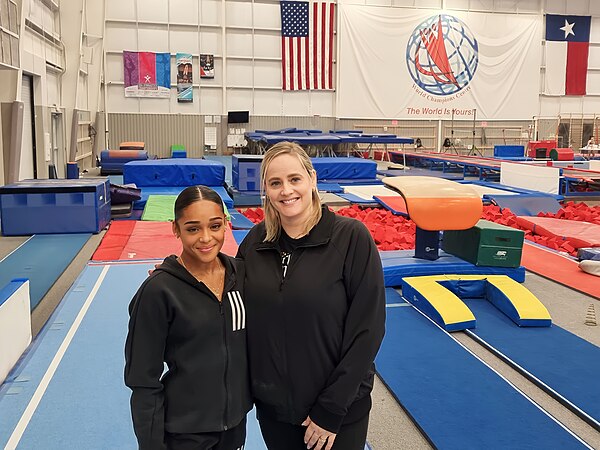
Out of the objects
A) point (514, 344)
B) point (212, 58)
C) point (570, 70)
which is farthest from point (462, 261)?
point (570, 70)

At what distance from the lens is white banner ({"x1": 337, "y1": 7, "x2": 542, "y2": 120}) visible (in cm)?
2367

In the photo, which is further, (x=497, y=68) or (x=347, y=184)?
(x=497, y=68)

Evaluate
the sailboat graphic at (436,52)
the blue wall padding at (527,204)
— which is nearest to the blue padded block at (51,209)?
the blue wall padding at (527,204)

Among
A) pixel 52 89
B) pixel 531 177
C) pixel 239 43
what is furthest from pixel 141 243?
pixel 239 43

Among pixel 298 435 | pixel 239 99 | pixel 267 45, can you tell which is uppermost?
pixel 267 45

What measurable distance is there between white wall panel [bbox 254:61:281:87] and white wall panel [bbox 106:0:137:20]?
5.07 metres

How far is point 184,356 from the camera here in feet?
5.63

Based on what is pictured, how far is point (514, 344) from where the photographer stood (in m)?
4.65

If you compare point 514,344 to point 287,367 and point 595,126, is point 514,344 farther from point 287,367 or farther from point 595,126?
point 595,126

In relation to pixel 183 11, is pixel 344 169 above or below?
below

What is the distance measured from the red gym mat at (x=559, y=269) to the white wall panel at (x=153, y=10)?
18.5m

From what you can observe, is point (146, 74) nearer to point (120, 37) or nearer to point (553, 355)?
point (120, 37)

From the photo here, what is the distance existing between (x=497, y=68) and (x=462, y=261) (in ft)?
68.8

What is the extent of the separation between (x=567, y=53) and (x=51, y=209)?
2420cm
